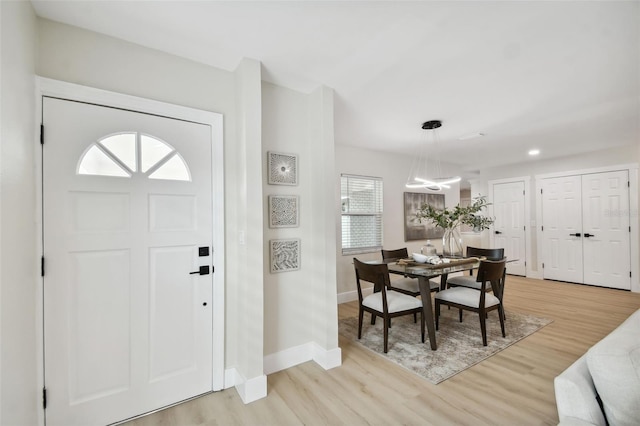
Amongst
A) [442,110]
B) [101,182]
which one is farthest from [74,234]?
[442,110]

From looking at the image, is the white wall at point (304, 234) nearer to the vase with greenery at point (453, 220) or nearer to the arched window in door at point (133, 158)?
the arched window in door at point (133, 158)

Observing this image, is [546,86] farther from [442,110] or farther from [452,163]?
[452,163]

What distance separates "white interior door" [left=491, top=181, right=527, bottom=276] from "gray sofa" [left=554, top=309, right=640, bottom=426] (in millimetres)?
6039

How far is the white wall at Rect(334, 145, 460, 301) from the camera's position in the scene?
14.8ft

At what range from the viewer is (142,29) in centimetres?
184

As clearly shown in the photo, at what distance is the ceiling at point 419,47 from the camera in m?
1.71

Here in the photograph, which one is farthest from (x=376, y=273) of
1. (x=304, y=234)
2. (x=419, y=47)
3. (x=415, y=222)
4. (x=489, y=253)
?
(x=415, y=222)

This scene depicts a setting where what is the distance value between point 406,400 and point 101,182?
255cm

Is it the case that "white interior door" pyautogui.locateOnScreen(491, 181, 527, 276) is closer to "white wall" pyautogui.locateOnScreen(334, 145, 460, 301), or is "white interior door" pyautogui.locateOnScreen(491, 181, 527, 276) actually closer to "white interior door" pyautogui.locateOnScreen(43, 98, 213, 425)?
"white wall" pyautogui.locateOnScreen(334, 145, 460, 301)

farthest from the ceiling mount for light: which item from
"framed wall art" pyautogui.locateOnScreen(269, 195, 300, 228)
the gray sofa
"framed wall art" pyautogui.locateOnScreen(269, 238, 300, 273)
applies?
the gray sofa

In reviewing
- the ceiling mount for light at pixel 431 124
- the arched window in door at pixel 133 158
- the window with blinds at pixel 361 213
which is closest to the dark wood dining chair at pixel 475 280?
the window with blinds at pixel 361 213

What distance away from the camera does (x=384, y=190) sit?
5.10 m

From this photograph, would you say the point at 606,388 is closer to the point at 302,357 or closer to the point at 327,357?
the point at 327,357

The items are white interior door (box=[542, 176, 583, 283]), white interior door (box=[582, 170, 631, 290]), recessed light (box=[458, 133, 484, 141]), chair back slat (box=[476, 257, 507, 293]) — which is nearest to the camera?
chair back slat (box=[476, 257, 507, 293])
